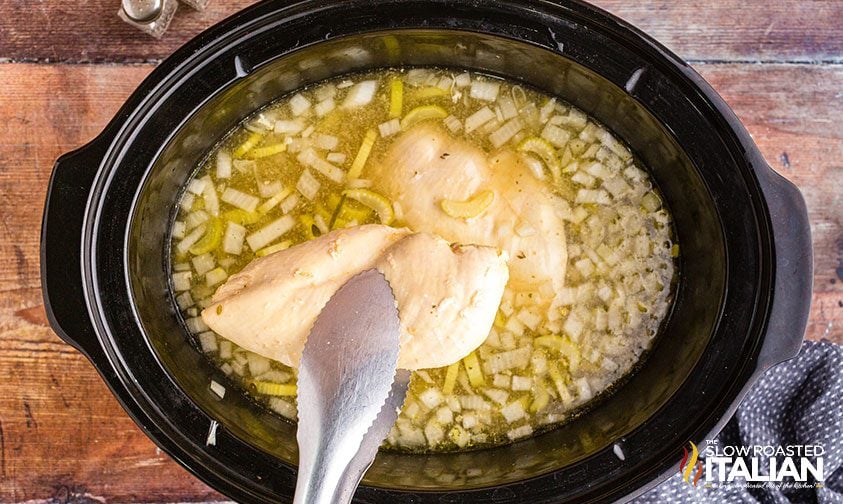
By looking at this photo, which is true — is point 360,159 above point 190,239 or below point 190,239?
above

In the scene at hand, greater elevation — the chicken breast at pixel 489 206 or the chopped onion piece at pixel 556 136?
the chopped onion piece at pixel 556 136

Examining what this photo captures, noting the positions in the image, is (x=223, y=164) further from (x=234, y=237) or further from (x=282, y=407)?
(x=282, y=407)

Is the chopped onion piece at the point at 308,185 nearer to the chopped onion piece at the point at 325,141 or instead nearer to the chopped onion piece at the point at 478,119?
the chopped onion piece at the point at 325,141

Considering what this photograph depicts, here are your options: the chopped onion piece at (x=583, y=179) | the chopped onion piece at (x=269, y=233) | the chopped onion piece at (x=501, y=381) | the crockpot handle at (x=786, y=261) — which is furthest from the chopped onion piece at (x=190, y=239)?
the crockpot handle at (x=786, y=261)

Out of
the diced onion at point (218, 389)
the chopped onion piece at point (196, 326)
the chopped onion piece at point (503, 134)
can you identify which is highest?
the chopped onion piece at point (503, 134)

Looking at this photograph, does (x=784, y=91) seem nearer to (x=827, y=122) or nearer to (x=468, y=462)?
(x=827, y=122)

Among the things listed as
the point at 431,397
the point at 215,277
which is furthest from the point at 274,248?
the point at 431,397

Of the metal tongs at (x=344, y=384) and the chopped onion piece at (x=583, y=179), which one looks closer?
the metal tongs at (x=344, y=384)
